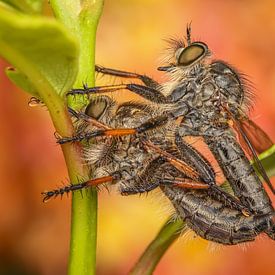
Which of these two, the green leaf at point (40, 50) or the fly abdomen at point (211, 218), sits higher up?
the green leaf at point (40, 50)

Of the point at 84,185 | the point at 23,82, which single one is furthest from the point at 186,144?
the point at 23,82

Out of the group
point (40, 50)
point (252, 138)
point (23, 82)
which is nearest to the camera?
point (40, 50)

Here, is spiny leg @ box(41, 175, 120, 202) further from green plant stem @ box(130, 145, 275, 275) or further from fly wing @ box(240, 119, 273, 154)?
fly wing @ box(240, 119, 273, 154)

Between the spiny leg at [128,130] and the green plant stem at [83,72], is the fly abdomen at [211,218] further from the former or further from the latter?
the green plant stem at [83,72]

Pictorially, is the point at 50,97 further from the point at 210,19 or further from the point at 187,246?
the point at 210,19

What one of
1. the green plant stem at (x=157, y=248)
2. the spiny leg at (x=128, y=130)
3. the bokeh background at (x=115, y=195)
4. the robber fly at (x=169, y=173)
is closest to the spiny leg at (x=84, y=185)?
the robber fly at (x=169, y=173)

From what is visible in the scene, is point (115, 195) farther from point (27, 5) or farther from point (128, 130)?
point (27, 5)
